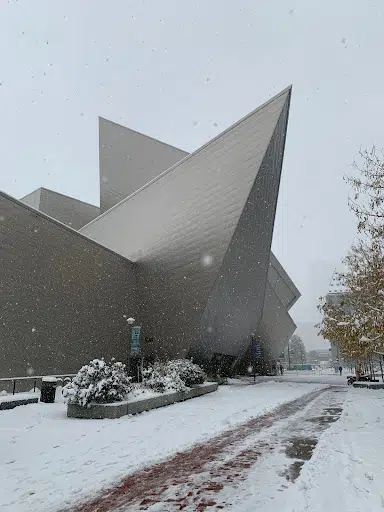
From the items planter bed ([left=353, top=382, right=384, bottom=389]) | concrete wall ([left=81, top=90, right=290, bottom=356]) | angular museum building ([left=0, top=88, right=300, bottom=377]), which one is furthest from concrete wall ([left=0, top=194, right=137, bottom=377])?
planter bed ([left=353, top=382, right=384, bottom=389])

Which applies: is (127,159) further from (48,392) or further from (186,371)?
(48,392)

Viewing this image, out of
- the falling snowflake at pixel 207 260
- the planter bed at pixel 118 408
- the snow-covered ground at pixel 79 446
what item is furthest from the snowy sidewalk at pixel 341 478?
the falling snowflake at pixel 207 260

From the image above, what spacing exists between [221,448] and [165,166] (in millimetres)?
30820

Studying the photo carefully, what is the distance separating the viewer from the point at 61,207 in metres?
37.2

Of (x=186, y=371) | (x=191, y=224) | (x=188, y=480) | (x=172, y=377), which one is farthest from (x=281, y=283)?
(x=188, y=480)

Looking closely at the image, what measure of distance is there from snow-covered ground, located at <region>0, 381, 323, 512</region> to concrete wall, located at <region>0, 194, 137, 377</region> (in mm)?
4846

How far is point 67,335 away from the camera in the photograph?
17406 mm

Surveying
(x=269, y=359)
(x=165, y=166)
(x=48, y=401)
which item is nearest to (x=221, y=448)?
(x=48, y=401)

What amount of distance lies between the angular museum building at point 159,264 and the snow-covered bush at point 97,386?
5616 mm

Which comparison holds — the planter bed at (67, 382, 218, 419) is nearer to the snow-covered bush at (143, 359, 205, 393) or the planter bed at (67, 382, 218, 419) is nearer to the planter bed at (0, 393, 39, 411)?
the snow-covered bush at (143, 359, 205, 393)

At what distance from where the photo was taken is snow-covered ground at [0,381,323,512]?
4078 mm

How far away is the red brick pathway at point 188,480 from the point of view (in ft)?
12.0

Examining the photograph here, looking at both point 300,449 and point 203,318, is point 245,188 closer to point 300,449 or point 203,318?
point 203,318

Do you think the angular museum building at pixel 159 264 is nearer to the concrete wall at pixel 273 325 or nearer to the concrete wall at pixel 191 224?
the concrete wall at pixel 191 224
